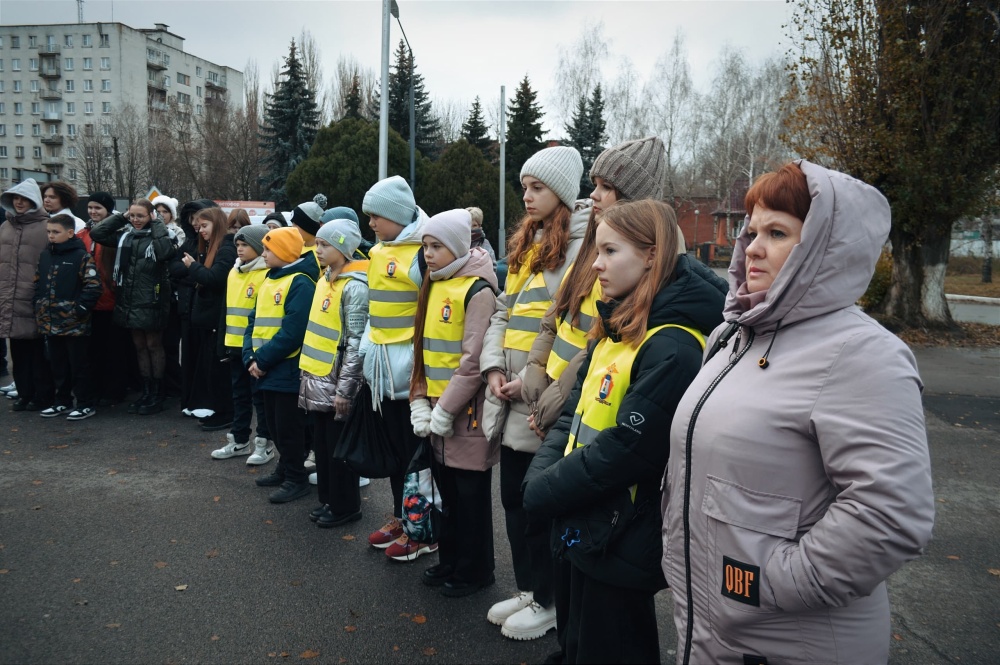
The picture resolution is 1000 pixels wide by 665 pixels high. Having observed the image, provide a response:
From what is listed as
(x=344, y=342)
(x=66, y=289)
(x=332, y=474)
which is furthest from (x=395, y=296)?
(x=66, y=289)

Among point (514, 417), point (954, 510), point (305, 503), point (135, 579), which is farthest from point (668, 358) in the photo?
point (954, 510)

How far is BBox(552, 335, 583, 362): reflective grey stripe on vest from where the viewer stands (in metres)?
3.13

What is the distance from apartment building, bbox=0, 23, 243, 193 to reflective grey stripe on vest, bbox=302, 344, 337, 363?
3270 inches

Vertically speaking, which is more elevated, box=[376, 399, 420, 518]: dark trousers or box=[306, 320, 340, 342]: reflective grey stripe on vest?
box=[306, 320, 340, 342]: reflective grey stripe on vest

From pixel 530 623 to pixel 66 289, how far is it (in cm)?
679

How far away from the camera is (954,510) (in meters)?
5.68

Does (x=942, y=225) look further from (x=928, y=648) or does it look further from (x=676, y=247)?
(x=676, y=247)

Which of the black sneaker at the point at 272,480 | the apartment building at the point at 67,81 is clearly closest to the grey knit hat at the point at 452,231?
the black sneaker at the point at 272,480

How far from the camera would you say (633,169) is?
337 centimetres

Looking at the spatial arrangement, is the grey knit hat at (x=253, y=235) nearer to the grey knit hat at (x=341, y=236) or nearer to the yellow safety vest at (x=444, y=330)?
the grey knit hat at (x=341, y=236)

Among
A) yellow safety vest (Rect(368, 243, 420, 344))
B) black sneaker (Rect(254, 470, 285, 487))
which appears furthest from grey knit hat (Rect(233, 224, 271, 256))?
yellow safety vest (Rect(368, 243, 420, 344))

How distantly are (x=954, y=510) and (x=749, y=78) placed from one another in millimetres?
49274

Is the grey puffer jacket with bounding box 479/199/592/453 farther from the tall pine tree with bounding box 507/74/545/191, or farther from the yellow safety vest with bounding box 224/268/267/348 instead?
the tall pine tree with bounding box 507/74/545/191

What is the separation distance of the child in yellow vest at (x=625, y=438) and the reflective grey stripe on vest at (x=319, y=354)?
2.78 metres
